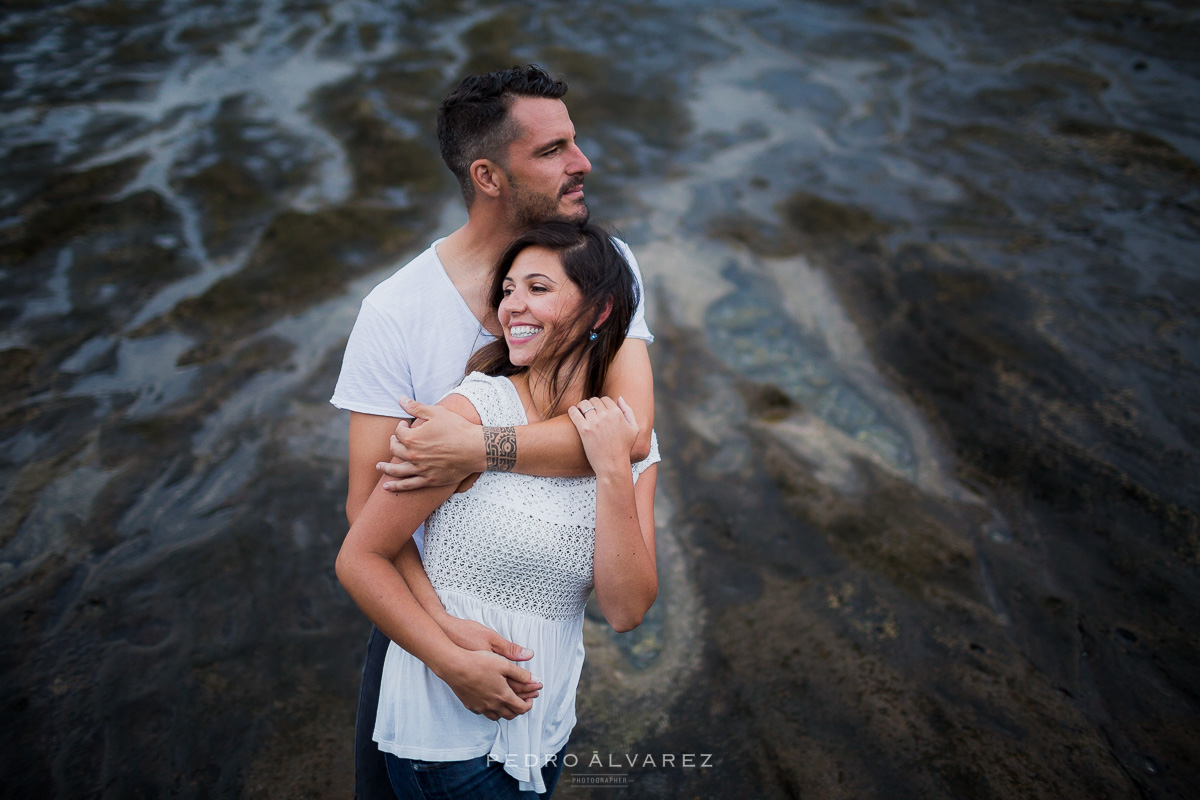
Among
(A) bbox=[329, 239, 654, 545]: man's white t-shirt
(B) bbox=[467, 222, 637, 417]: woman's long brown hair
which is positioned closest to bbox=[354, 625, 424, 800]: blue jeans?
(A) bbox=[329, 239, 654, 545]: man's white t-shirt

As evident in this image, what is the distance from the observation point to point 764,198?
735 cm

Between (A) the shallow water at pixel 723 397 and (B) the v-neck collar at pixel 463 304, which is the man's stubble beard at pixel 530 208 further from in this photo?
(A) the shallow water at pixel 723 397

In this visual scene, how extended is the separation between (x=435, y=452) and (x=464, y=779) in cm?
85

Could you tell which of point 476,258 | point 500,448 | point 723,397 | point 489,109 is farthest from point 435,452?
point 723,397

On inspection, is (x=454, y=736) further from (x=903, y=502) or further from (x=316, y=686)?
(x=903, y=502)

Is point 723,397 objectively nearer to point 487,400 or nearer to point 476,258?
point 476,258

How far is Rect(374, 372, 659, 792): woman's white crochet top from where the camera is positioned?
2.07m

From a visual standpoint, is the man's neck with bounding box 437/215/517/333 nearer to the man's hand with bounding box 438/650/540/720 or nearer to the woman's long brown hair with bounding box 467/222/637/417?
the woman's long brown hair with bounding box 467/222/637/417

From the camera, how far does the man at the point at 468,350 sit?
2.02 metres

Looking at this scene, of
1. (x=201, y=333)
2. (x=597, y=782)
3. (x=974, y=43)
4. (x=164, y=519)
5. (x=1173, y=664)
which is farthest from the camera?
(x=974, y=43)

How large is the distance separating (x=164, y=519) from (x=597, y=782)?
2.72m

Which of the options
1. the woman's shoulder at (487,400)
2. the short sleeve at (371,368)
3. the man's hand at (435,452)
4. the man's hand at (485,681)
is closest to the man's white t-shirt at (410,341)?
the short sleeve at (371,368)

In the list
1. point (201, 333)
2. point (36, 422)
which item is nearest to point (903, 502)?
point (201, 333)

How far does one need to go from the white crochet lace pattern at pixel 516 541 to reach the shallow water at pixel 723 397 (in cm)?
165
